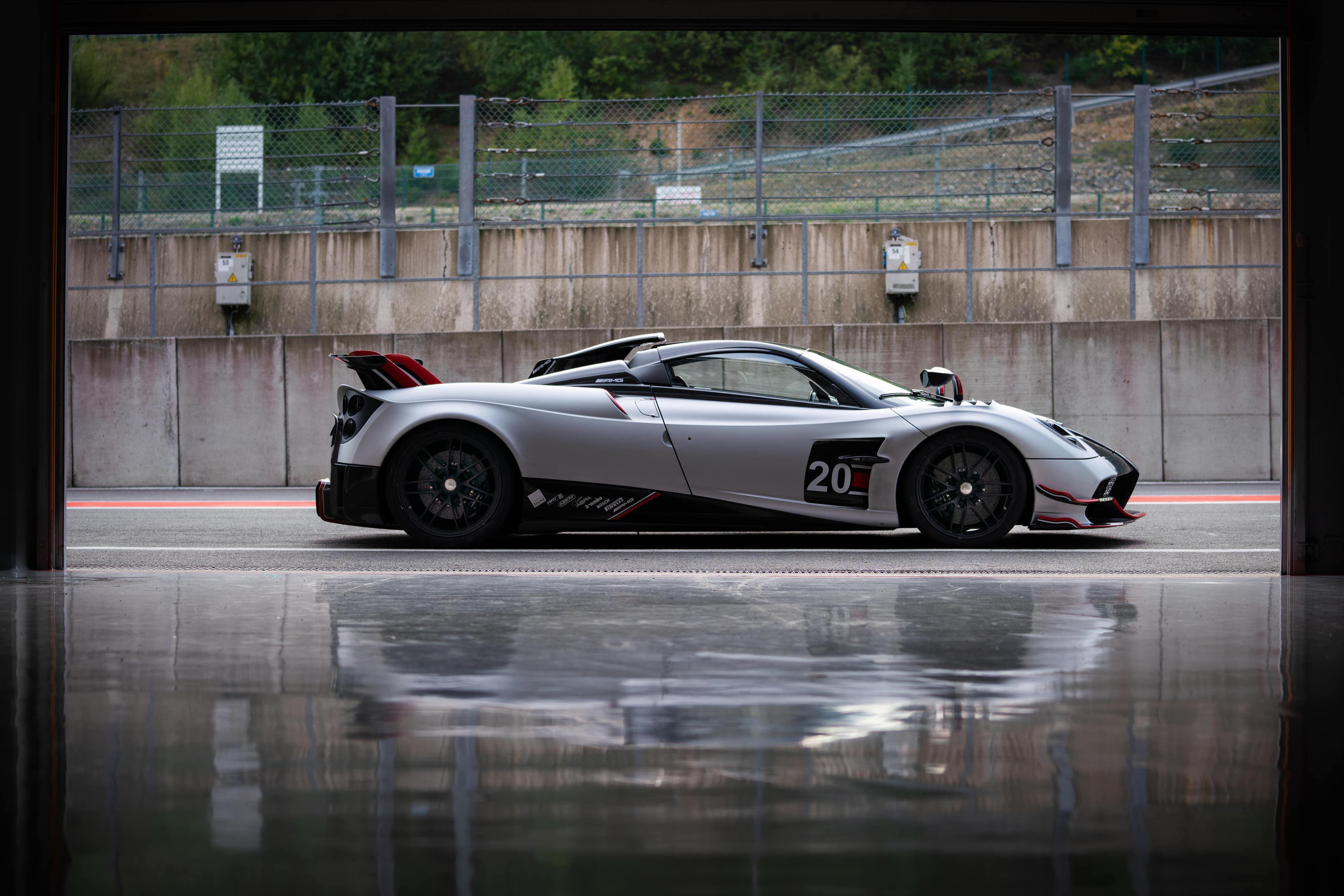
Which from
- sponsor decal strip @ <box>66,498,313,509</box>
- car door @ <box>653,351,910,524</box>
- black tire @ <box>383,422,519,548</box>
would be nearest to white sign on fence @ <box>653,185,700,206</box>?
sponsor decal strip @ <box>66,498,313,509</box>

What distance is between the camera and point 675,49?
65562 mm

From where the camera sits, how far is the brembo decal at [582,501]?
25.5 ft

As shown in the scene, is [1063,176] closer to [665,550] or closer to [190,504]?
[190,504]

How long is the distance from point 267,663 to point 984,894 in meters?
2.60

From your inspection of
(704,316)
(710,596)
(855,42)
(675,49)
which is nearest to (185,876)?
(710,596)

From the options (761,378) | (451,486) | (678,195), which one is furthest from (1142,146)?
(451,486)

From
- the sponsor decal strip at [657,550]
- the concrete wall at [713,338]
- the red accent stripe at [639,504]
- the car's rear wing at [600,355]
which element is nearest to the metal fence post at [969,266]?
the concrete wall at [713,338]

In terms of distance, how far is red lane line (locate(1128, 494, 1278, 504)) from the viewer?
1104cm

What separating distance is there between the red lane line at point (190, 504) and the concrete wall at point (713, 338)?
228 centimetres

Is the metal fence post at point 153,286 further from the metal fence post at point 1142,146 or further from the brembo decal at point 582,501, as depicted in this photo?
the metal fence post at point 1142,146

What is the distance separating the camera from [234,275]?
22.4m

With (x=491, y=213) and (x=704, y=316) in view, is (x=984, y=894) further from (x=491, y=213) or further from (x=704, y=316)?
(x=491, y=213)

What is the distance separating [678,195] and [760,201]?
9.13ft

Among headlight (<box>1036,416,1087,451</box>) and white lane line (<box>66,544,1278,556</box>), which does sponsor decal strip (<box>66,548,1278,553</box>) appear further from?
headlight (<box>1036,416,1087,451</box>)
